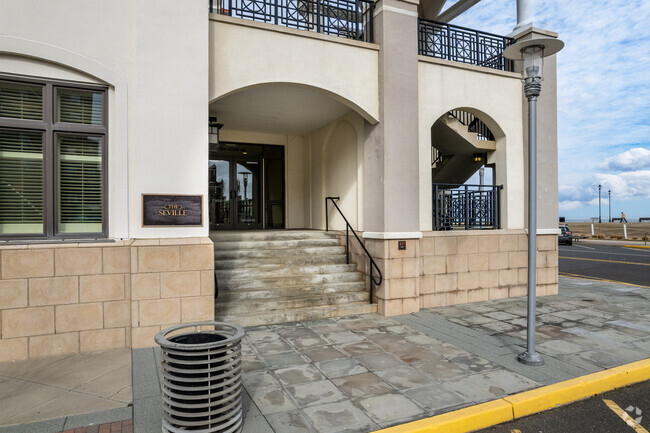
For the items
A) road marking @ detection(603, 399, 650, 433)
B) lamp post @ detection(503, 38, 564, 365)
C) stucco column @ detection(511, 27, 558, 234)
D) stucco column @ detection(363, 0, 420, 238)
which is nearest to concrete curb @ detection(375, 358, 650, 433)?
road marking @ detection(603, 399, 650, 433)

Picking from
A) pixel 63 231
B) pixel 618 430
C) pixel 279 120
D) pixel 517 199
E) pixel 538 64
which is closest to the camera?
pixel 618 430

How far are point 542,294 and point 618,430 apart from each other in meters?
6.10

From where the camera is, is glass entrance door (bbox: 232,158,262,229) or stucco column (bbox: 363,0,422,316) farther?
glass entrance door (bbox: 232,158,262,229)

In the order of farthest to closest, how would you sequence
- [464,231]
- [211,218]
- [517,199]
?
[211,218] → [517,199] → [464,231]

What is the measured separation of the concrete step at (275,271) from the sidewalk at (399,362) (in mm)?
1323

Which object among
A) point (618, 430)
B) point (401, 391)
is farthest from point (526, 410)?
point (401, 391)

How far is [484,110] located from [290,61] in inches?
177

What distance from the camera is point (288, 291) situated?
7414 mm

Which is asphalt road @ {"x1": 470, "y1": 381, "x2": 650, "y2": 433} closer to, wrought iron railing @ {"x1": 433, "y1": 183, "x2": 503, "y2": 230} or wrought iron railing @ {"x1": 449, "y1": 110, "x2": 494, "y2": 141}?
wrought iron railing @ {"x1": 433, "y1": 183, "x2": 503, "y2": 230}

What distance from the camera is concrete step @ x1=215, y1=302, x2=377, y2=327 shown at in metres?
6.61

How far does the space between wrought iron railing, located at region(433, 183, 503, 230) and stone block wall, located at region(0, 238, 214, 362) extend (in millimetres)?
4931

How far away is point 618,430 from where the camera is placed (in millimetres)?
3658

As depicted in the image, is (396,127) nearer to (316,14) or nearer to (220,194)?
(316,14)

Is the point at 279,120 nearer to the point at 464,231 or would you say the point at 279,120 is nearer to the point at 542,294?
the point at 464,231
